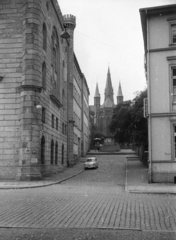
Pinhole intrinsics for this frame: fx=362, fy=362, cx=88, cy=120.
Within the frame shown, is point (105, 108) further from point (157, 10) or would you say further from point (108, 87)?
point (157, 10)

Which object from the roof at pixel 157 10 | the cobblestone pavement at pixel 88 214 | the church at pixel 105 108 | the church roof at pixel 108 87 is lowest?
the cobblestone pavement at pixel 88 214

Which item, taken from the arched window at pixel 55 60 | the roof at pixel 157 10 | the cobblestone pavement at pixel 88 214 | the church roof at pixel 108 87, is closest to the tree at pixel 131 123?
the arched window at pixel 55 60

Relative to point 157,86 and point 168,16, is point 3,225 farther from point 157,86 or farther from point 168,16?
point 168,16

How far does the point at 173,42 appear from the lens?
80.2 feet

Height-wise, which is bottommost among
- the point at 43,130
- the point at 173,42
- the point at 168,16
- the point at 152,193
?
the point at 152,193

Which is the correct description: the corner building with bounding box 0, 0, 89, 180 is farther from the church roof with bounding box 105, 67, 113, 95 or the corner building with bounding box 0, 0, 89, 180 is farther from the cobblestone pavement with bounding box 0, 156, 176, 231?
the church roof with bounding box 105, 67, 113, 95

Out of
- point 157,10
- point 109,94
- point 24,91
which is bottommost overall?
point 24,91

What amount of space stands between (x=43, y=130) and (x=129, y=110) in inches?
548

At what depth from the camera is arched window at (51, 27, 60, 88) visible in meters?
37.2

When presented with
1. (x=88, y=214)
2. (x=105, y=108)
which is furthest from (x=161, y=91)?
(x=105, y=108)

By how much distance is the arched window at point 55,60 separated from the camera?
122 ft

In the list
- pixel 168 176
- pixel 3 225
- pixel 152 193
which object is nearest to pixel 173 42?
pixel 168 176

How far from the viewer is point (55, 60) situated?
128 feet

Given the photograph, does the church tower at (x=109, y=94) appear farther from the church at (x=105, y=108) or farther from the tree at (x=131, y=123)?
the tree at (x=131, y=123)
